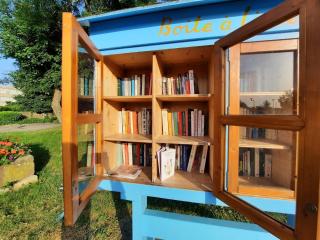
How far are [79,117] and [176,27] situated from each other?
93 cm

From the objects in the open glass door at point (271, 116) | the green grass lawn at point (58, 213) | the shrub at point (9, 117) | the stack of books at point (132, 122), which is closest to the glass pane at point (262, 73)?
the open glass door at point (271, 116)

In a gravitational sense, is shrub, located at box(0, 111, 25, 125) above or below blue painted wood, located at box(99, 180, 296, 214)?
above

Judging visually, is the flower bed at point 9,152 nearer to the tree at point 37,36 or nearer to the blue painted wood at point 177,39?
the blue painted wood at point 177,39

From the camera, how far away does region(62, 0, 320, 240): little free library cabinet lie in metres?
0.82

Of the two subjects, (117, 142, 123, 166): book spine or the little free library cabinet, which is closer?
the little free library cabinet

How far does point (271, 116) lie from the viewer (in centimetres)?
99

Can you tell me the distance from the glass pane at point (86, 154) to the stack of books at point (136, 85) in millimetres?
592

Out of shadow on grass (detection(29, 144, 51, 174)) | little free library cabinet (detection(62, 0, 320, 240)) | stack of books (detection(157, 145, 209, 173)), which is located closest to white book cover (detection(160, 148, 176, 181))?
little free library cabinet (detection(62, 0, 320, 240))

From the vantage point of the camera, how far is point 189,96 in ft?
4.79

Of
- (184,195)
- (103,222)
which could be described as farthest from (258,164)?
(103,222)

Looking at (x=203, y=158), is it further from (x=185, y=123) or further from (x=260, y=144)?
(x=260, y=144)

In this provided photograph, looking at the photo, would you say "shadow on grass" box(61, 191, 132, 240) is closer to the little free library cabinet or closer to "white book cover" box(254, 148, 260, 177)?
the little free library cabinet

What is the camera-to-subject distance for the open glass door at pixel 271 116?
771mm

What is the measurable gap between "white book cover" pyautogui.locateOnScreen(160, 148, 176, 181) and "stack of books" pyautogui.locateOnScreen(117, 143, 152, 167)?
1.12 ft
